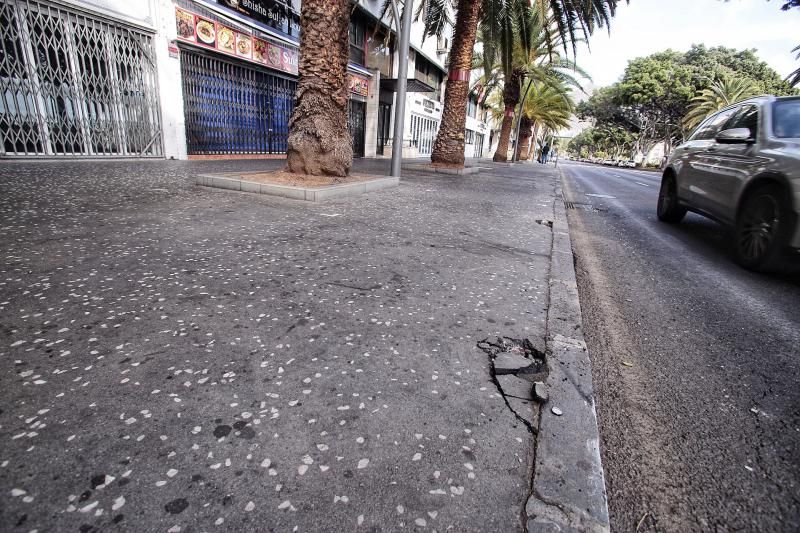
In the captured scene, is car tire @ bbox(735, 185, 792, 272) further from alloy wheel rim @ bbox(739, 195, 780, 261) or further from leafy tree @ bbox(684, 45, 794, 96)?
leafy tree @ bbox(684, 45, 794, 96)

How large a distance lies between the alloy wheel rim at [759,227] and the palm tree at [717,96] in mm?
44689

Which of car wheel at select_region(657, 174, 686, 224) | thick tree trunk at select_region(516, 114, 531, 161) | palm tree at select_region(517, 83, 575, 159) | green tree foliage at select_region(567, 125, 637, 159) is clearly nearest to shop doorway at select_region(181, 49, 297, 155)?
car wheel at select_region(657, 174, 686, 224)

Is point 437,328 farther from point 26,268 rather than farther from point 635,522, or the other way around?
point 26,268

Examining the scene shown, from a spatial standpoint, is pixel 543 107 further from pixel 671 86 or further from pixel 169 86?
pixel 169 86

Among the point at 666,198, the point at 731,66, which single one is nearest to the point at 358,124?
the point at 666,198

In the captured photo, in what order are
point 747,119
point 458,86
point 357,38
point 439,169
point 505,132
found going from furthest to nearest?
point 505,132 → point 357,38 → point 439,169 → point 458,86 → point 747,119

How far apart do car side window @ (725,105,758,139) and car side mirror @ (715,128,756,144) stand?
89 millimetres

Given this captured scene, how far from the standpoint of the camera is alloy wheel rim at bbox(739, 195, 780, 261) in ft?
11.9

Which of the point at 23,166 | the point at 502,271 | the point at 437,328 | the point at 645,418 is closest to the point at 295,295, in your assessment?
the point at 437,328

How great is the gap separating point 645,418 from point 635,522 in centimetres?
57

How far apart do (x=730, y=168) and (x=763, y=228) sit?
960mm

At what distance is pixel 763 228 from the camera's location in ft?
12.3

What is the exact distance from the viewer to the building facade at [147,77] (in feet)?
26.6

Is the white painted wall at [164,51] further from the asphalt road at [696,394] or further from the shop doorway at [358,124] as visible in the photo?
the asphalt road at [696,394]
